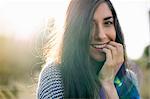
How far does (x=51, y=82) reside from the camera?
2.79 m

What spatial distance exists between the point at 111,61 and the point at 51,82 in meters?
0.35

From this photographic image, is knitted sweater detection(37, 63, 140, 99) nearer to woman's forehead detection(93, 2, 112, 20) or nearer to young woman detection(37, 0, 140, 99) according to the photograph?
young woman detection(37, 0, 140, 99)

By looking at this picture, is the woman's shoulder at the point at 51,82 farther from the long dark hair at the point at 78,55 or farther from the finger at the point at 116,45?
the finger at the point at 116,45

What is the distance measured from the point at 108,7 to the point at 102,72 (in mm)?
358

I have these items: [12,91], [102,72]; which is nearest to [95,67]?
[102,72]

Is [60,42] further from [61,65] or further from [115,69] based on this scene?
[115,69]

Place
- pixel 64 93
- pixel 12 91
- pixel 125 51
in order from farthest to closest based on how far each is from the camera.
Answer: pixel 12 91, pixel 125 51, pixel 64 93

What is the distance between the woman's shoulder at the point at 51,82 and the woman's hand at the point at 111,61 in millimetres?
241

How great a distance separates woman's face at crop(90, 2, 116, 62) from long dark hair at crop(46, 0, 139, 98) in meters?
0.03

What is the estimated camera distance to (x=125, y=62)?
3.01m

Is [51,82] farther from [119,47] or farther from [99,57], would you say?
[119,47]

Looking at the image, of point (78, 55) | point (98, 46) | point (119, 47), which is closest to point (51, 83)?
point (78, 55)

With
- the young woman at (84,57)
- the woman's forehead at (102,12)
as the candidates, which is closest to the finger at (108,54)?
the young woman at (84,57)

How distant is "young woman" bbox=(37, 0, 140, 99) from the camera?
2746 mm
